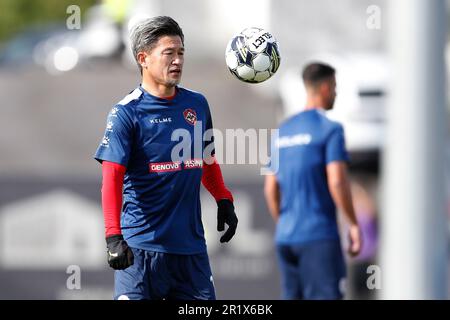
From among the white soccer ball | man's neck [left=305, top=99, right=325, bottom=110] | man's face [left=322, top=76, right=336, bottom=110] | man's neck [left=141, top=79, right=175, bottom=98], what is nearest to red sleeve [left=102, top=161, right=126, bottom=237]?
man's neck [left=141, top=79, right=175, bottom=98]

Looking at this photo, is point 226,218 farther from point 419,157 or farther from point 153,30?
point 419,157

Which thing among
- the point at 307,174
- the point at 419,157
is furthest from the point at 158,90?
the point at 307,174

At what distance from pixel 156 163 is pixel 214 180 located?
27 centimetres

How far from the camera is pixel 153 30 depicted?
480 centimetres

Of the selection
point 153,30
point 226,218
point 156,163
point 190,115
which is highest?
point 153,30

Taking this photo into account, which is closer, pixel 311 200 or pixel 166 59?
pixel 166 59

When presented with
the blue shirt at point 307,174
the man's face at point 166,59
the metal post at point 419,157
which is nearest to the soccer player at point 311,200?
the blue shirt at point 307,174

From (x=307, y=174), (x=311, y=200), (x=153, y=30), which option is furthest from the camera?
(x=311, y=200)

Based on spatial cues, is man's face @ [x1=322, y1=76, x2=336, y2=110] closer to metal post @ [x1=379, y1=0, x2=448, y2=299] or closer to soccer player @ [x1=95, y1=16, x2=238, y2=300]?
metal post @ [x1=379, y1=0, x2=448, y2=299]

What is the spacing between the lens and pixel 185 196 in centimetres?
557

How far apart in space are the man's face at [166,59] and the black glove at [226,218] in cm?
73

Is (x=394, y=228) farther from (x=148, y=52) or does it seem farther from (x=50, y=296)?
(x=50, y=296)

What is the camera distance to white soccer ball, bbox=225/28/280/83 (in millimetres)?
5023

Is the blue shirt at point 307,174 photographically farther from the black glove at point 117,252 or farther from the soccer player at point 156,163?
the black glove at point 117,252
